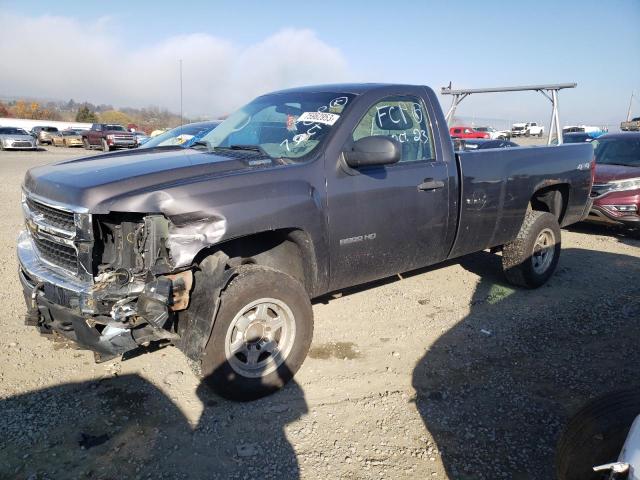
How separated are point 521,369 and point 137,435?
2741 mm

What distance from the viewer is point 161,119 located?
77.9 m

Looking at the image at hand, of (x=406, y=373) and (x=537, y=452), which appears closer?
(x=537, y=452)

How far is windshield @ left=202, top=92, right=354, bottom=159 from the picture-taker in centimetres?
353

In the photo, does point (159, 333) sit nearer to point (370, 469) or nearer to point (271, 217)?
point (271, 217)

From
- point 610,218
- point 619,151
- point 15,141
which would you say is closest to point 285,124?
point 610,218

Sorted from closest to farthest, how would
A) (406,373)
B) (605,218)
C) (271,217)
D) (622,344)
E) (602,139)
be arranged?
(271,217)
(406,373)
(622,344)
(605,218)
(602,139)

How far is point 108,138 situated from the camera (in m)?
28.2

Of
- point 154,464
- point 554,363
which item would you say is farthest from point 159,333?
point 554,363

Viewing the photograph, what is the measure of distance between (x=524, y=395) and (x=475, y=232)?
165 centimetres

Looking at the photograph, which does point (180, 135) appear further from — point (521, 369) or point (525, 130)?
point (525, 130)

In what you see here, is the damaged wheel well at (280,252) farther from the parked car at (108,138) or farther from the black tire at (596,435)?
the parked car at (108,138)

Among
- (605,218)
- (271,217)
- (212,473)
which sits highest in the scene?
(271,217)

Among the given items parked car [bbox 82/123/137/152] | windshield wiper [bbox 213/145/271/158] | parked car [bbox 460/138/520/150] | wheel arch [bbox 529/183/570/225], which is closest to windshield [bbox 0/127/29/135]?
parked car [bbox 82/123/137/152]

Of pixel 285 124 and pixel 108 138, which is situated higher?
pixel 285 124
